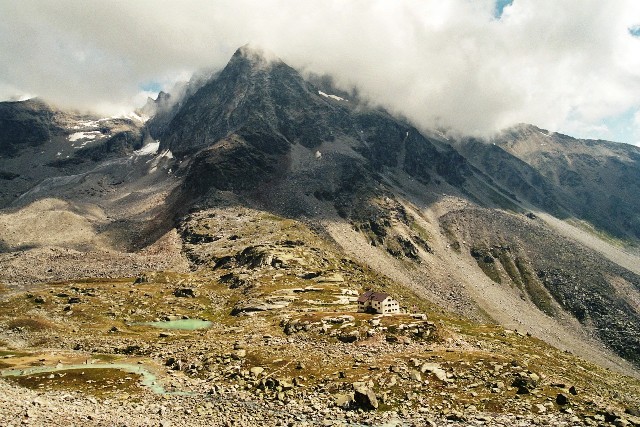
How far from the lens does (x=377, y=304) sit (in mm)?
109125

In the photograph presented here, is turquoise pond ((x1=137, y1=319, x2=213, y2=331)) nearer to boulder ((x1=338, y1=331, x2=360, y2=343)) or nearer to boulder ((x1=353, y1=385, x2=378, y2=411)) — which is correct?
boulder ((x1=338, y1=331, x2=360, y2=343))

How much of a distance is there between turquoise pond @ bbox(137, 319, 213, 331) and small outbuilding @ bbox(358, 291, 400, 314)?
39.6 meters

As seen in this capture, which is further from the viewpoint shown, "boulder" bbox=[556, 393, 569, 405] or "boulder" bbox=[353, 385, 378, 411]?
"boulder" bbox=[556, 393, 569, 405]

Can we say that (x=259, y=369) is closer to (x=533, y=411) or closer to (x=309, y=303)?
(x=533, y=411)

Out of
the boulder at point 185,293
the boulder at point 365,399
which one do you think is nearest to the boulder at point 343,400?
the boulder at point 365,399

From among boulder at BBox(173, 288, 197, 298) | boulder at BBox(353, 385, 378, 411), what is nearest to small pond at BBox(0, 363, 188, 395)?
boulder at BBox(353, 385, 378, 411)

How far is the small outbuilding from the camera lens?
10850cm

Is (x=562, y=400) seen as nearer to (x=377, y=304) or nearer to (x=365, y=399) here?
(x=365, y=399)

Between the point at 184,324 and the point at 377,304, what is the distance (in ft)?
162

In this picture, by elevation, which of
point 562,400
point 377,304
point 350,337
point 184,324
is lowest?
point 184,324

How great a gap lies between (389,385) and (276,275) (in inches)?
4216

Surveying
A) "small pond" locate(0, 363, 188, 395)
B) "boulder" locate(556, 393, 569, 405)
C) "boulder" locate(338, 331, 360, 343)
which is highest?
"boulder" locate(556, 393, 569, 405)

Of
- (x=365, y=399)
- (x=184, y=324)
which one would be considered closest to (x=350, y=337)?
(x=365, y=399)

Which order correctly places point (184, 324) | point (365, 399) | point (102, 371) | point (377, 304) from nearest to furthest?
point (365, 399), point (102, 371), point (377, 304), point (184, 324)
